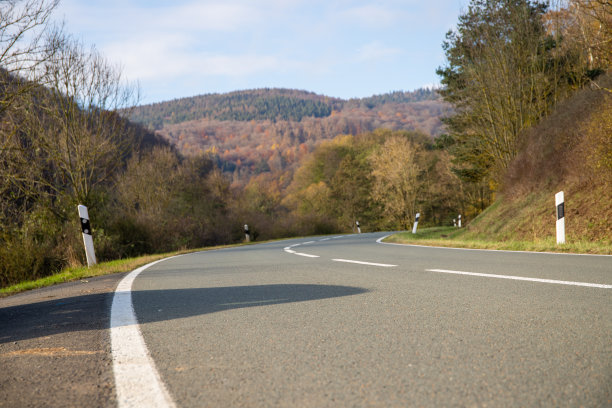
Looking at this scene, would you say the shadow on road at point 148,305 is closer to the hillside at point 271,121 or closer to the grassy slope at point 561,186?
the grassy slope at point 561,186

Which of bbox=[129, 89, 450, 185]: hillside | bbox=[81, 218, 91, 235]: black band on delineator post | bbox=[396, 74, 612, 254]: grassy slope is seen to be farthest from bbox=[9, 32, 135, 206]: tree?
bbox=[129, 89, 450, 185]: hillside

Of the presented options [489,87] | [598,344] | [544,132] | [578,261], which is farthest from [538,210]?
[598,344]

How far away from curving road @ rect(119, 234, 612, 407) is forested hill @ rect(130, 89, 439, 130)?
12270 centimetres

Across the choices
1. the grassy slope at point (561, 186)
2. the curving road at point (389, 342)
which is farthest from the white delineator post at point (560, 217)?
the curving road at point (389, 342)

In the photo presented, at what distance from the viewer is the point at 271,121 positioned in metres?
132

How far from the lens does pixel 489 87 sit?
2167 cm

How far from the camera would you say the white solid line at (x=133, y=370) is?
218cm

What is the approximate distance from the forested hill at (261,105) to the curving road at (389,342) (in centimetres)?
12270

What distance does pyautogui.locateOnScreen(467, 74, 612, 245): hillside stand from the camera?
42.7 ft

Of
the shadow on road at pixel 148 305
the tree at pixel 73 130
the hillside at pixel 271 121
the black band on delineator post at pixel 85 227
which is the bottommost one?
the shadow on road at pixel 148 305

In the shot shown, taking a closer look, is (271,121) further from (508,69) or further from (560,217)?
(560,217)

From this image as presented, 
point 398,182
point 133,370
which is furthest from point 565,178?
point 398,182

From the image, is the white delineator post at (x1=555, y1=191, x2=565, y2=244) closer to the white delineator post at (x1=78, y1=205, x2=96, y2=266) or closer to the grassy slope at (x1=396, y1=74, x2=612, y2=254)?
the grassy slope at (x1=396, y1=74, x2=612, y2=254)

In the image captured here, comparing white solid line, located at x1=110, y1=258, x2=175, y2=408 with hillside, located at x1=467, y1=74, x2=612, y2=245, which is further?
hillside, located at x1=467, y1=74, x2=612, y2=245
